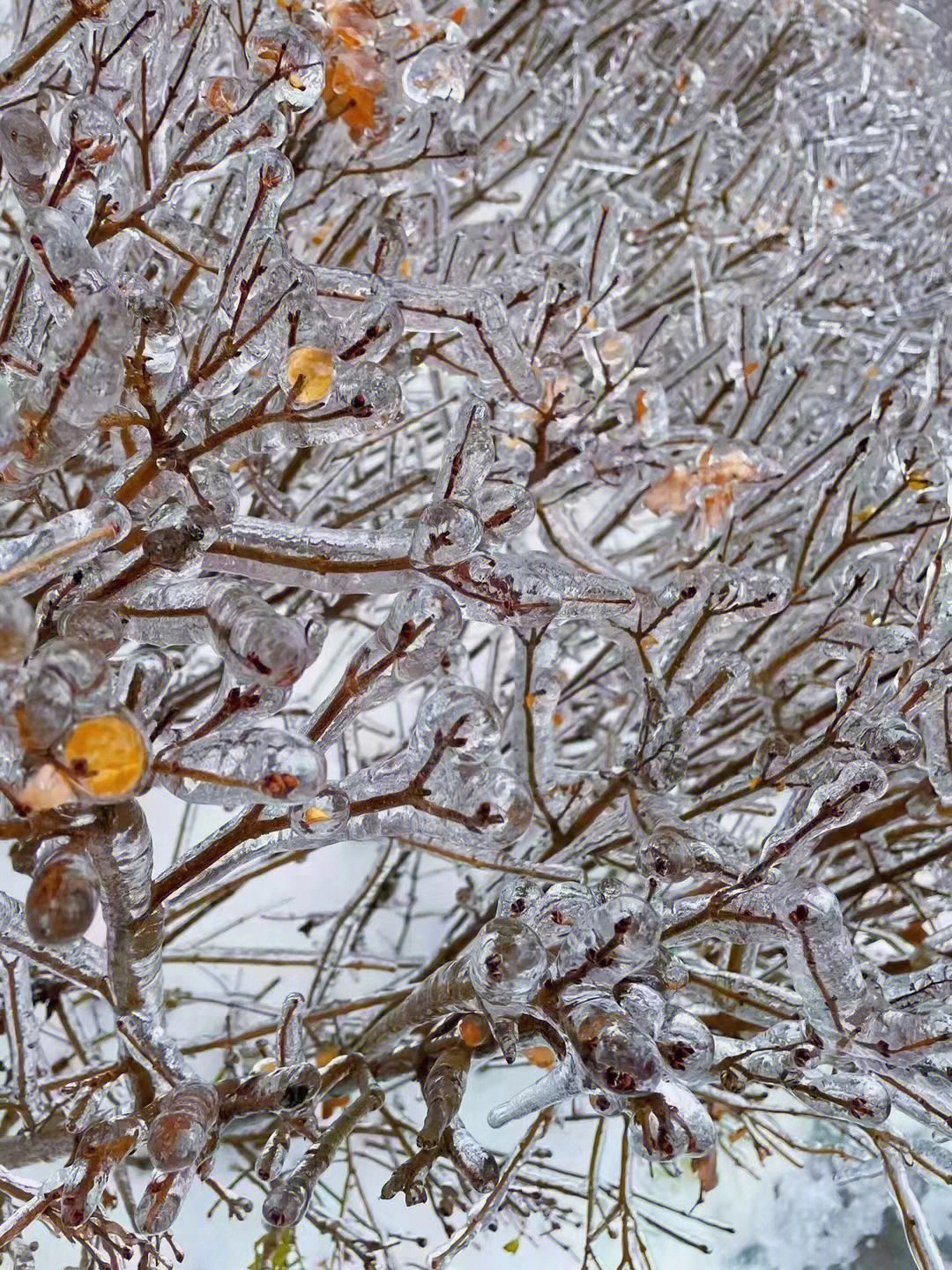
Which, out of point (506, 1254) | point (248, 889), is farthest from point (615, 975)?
point (248, 889)

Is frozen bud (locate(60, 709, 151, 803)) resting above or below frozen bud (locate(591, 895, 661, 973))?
below

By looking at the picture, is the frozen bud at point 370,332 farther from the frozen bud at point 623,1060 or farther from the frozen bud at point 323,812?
the frozen bud at point 623,1060

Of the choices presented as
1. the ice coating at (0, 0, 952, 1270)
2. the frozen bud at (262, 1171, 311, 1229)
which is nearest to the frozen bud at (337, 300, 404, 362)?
the ice coating at (0, 0, 952, 1270)

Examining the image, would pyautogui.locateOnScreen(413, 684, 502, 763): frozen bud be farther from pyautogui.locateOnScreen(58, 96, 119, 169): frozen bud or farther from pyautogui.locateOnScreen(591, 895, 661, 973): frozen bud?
pyautogui.locateOnScreen(58, 96, 119, 169): frozen bud

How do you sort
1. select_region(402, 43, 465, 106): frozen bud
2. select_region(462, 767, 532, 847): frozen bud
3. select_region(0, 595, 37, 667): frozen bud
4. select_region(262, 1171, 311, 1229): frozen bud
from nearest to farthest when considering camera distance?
select_region(0, 595, 37, 667): frozen bud < select_region(462, 767, 532, 847): frozen bud < select_region(262, 1171, 311, 1229): frozen bud < select_region(402, 43, 465, 106): frozen bud

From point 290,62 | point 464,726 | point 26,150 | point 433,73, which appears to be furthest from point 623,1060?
point 433,73

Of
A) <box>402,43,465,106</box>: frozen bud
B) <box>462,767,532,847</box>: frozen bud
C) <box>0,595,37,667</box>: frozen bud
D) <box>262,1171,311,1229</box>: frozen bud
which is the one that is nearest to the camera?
<box>0,595,37,667</box>: frozen bud

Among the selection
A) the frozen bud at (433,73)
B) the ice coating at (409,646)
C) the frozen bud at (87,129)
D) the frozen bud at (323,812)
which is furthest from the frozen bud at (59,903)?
the frozen bud at (433,73)

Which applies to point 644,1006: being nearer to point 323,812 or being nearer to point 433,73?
point 323,812
